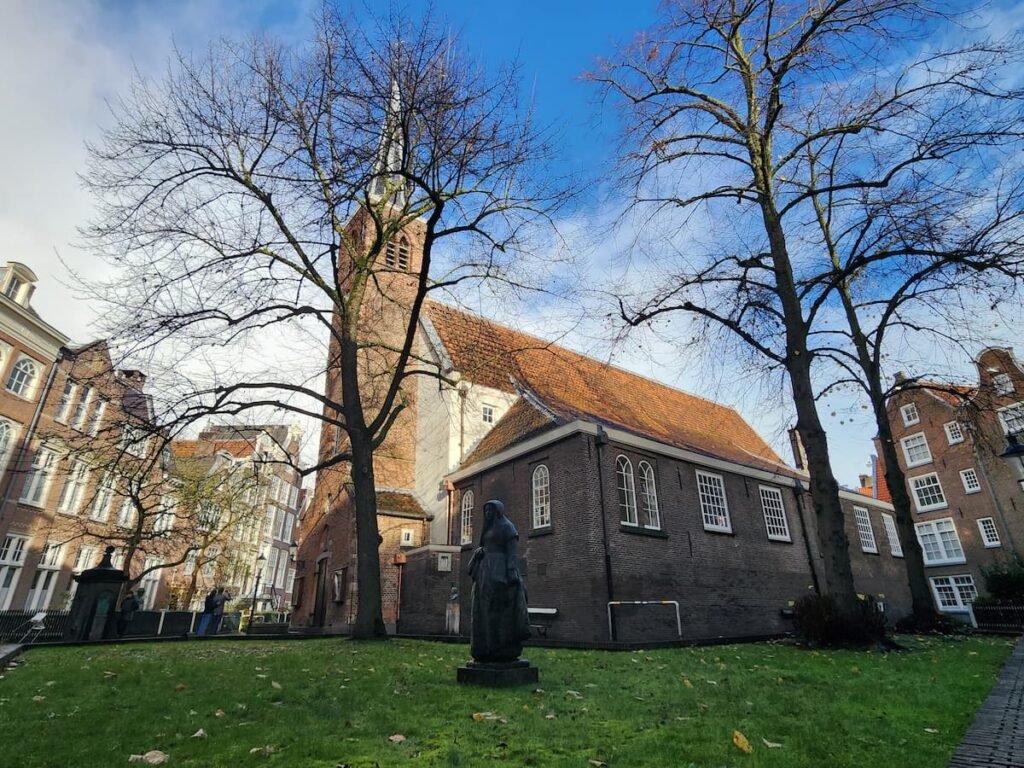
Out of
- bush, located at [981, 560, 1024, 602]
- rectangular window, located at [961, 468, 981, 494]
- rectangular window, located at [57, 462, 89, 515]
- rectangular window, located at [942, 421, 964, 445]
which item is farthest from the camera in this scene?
rectangular window, located at [942, 421, 964, 445]

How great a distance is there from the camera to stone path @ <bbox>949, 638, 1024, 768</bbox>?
3.14 m

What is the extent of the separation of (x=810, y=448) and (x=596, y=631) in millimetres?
6452

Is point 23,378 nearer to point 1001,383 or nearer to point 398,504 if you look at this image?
point 398,504

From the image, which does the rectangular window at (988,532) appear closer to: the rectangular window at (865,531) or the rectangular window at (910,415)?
the rectangular window at (910,415)

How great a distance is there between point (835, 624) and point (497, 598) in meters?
7.02

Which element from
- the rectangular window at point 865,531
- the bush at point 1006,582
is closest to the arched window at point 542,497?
the bush at point 1006,582

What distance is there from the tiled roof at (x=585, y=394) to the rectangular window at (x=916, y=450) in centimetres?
1377

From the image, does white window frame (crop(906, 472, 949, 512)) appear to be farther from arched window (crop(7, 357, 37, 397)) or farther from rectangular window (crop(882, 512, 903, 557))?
arched window (crop(7, 357, 37, 397))

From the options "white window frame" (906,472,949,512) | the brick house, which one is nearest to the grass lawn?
the brick house

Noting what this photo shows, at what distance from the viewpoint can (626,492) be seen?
15.3 m

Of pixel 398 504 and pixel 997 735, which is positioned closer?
pixel 997 735

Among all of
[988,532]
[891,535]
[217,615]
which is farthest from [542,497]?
[988,532]

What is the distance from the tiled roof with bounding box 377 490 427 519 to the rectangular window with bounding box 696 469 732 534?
9.75 meters

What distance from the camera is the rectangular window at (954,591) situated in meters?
30.3
